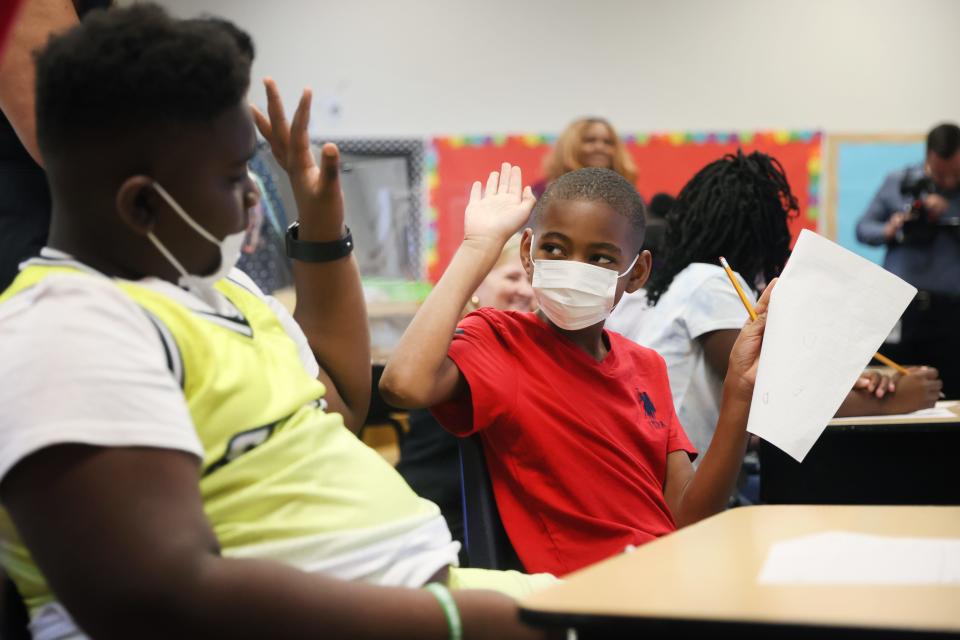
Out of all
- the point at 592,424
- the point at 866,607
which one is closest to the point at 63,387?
the point at 866,607

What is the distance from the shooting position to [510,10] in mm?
5215

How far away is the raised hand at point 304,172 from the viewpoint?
3.61 feet

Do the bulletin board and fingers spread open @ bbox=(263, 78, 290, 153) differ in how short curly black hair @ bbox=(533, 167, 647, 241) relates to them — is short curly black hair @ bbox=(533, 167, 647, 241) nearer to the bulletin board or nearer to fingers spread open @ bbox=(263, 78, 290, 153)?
fingers spread open @ bbox=(263, 78, 290, 153)

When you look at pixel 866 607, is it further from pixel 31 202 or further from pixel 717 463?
pixel 31 202

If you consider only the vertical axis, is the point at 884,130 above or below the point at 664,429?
Result: above

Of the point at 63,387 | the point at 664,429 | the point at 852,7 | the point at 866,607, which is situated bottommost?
the point at 664,429

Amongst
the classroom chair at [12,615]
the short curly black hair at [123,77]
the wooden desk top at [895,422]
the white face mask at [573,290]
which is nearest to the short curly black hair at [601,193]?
the white face mask at [573,290]

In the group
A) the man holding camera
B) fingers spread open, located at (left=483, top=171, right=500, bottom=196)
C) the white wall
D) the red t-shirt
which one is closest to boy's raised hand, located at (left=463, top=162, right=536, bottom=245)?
fingers spread open, located at (left=483, top=171, right=500, bottom=196)

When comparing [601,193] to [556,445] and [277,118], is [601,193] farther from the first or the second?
[277,118]

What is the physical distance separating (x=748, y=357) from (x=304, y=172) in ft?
2.30

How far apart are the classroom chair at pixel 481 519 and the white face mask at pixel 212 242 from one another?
611 millimetres

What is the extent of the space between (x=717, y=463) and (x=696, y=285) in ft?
2.22

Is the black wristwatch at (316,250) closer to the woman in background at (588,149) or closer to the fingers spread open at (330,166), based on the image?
the fingers spread open at (330,166)

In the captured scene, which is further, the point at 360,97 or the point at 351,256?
the point at 360,97
